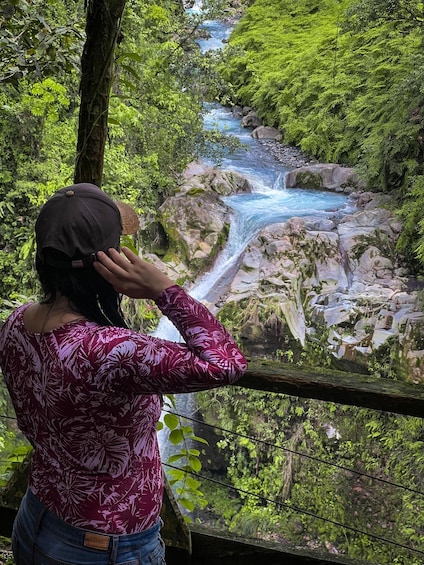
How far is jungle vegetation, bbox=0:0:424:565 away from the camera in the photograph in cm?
650

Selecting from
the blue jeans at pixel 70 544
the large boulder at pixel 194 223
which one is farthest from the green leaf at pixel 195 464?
the large boulder at pixel 194 223

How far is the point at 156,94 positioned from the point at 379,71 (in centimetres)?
594

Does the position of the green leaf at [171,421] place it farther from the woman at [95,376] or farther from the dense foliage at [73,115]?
the dense foliage at [73,115]

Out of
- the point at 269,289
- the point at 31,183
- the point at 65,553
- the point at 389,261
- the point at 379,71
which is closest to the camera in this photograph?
the point at 65,553

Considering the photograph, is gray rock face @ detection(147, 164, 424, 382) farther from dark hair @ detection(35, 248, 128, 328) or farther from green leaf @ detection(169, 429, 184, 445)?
dark hair @ detection(35, 248, 128, 328)

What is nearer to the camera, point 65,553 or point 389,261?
point 65,553

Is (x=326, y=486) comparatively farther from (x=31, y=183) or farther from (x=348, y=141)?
(x=348, y=141)

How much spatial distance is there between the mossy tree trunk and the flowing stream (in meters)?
6.40

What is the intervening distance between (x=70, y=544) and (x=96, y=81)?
1237 millimetres

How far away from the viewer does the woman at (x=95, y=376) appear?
0.98 metres

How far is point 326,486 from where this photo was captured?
23.5 ft

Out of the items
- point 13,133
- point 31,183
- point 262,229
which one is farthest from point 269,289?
point 13,133

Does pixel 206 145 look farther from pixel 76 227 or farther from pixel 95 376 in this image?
pixel 95 376

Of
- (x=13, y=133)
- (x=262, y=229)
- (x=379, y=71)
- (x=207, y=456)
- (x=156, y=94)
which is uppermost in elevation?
(x=379, y=71)
